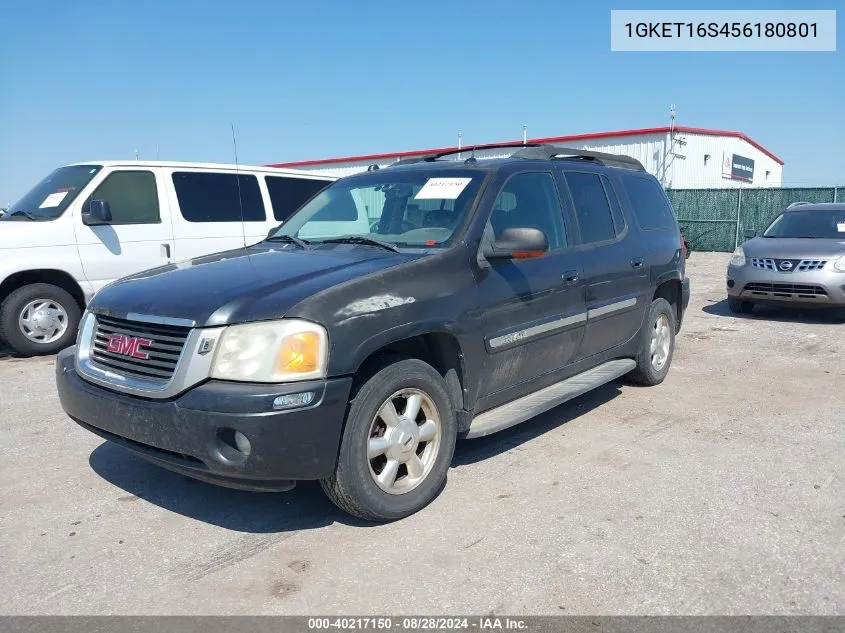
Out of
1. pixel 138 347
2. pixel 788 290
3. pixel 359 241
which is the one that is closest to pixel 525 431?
pixel 359 241

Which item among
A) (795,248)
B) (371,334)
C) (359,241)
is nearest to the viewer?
(371,334)

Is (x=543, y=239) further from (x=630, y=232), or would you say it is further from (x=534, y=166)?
(x=630, y=232)

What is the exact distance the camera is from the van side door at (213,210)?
7.93 m

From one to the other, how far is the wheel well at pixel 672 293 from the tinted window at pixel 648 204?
0.51m

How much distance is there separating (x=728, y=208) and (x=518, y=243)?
20481 mm

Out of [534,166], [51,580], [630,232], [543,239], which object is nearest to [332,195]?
[534,166]

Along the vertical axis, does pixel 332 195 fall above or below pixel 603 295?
above

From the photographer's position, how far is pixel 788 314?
10.1 m

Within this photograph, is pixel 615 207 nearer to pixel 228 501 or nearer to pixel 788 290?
pixel 228 501

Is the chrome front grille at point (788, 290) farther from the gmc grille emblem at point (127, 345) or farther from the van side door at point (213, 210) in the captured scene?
the gmc grille emblem at point (127, 345)

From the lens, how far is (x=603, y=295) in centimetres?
488

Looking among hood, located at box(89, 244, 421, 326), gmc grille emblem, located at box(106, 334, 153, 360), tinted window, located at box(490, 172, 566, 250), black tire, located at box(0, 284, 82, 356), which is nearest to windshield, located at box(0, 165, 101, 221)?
black tire, located at box(0, 284, 82, 356)

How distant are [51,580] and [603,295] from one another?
12.1ft

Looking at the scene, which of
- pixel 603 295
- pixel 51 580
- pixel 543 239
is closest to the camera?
pixel 51 580
